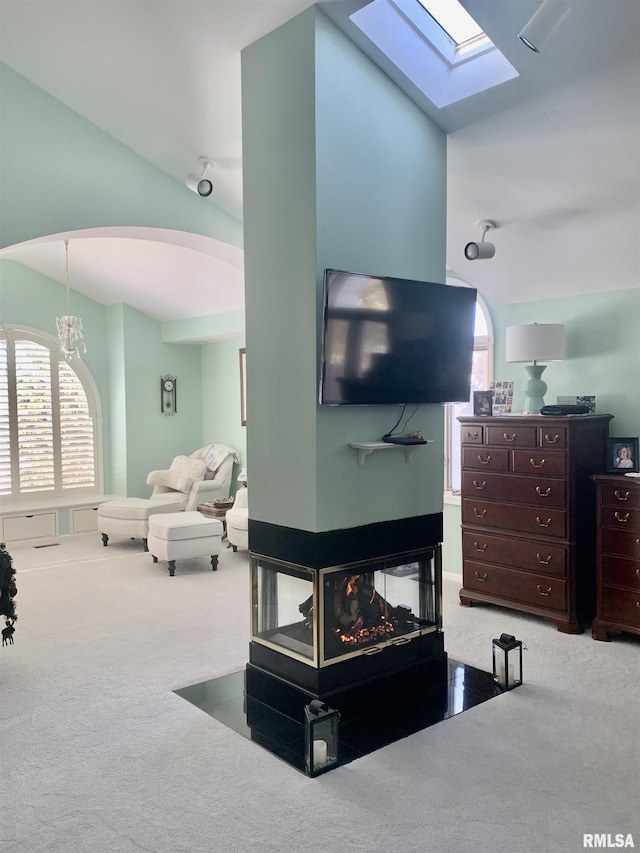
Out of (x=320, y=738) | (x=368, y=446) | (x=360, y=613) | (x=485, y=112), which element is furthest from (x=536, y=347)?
(x=320, y=738)

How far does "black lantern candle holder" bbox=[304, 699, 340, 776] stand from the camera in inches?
107

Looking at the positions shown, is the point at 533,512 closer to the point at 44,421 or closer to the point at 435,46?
the point at 435,46

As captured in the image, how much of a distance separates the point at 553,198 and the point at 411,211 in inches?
39.2

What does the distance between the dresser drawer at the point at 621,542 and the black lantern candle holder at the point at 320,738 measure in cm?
219

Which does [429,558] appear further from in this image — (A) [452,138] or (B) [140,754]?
(A) [452,138]

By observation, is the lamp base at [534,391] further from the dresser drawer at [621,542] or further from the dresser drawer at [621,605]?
Answer: the dresser drawer at [621,605]

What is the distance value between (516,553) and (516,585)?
0.22 m

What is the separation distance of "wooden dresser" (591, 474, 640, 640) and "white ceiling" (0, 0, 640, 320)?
4.59 ft

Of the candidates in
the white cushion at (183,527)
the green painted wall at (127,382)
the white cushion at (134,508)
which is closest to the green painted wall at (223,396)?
the green painted wall at (127,382)

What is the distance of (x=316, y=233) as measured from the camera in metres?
3.11

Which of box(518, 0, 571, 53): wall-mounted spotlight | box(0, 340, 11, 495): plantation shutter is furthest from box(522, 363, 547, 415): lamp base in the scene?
box(0, 340, 11, 495): plantation shutter

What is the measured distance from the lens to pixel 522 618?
467cm

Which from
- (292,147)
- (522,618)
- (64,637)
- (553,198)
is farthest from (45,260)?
(522,618)

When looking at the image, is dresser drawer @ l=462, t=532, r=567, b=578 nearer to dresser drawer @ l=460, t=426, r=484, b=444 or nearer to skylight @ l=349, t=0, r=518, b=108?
dresser drawer @ l=460, t=426, r=484, b=444
